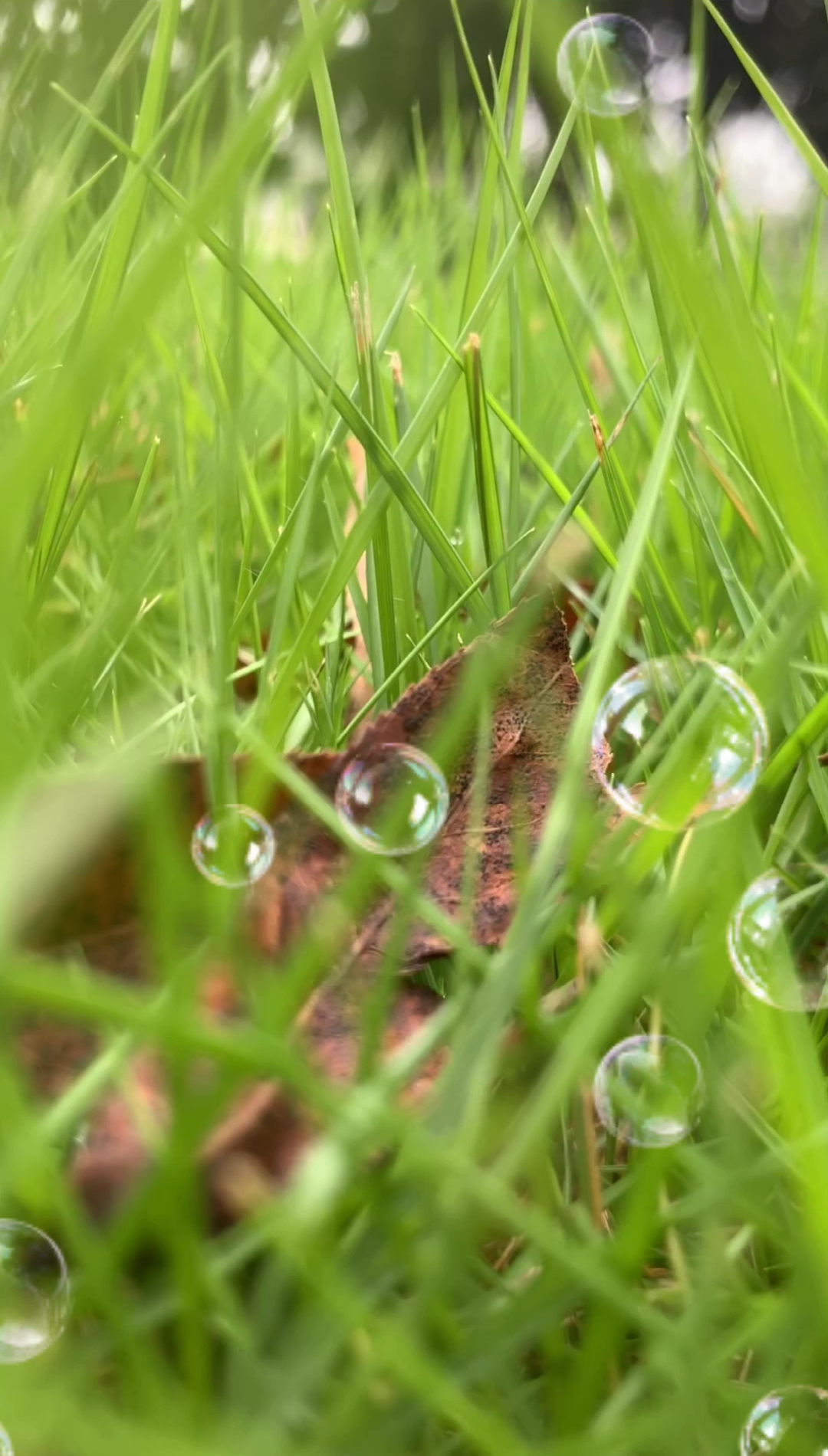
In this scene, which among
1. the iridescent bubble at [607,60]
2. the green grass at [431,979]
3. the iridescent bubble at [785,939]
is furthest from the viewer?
Result: the iridescent bubble at [607,60]

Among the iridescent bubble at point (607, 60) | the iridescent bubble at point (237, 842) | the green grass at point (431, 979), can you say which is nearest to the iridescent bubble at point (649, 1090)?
the green grass at point (431, 979)

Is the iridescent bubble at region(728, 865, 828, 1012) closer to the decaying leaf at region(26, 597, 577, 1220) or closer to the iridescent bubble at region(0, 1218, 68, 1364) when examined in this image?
the decaying leaf at region(26, 597, 577, 1220)

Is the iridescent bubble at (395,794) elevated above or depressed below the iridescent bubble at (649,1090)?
above

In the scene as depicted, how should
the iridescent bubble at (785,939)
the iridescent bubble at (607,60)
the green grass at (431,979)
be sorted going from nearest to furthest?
the green grass at (431,979) → the iridescent bubble at (785,939) → the iridescent bubble at (607,60)

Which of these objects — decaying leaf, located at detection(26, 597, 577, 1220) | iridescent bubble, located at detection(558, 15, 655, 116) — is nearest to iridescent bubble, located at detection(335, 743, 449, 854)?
decaying leaf, located at detection(26, 597, 577, 1220)

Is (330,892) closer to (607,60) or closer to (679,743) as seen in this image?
(679,743)

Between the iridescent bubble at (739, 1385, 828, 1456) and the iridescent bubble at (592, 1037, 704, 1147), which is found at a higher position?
the iridescent bubble at (592, 1037, 704, 1147)

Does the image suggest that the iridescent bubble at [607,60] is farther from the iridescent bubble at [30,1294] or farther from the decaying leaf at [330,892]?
the iridescent bubble at [30,1294]
